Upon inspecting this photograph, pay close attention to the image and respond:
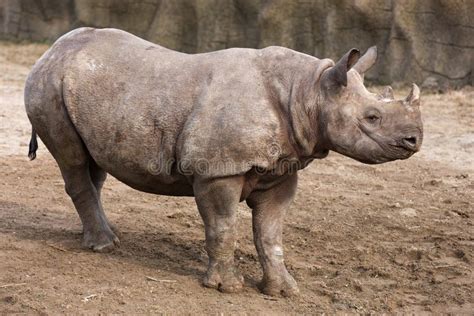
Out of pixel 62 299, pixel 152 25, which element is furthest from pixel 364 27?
pixel 62 299

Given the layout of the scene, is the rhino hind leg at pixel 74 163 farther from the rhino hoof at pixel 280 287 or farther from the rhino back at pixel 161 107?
the rhino hoof at pixel 280 287

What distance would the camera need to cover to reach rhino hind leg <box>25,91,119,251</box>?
6324mm

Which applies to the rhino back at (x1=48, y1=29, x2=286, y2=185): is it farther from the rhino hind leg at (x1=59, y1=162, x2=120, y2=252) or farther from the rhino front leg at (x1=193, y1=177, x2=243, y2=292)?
the rhino hind leg at (x1=59, y1=162, x2=120, y2=252)

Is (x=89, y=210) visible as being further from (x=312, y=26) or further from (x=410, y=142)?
(x=312, y=26)

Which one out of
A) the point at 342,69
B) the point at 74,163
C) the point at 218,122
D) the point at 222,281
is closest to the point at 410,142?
the point at 342,69

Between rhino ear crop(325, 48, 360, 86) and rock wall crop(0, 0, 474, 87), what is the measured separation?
8.12 metres

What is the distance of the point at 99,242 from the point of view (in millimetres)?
6699

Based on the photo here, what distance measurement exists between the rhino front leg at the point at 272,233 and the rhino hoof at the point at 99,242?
4.02ft

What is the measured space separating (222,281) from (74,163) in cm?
141

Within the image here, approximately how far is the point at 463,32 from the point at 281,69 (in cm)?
810

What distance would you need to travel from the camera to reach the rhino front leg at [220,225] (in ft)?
18.7

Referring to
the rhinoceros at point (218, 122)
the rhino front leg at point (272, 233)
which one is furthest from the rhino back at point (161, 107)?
the rhino front leg at point (272, 233)

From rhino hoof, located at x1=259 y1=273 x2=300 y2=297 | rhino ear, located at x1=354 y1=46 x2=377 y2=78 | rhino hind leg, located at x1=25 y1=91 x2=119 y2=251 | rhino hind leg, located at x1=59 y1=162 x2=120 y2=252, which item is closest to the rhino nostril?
rhino ear, located at x1=354 y1=46 x2=377 y2=78

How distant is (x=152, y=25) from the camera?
16.1 meters
